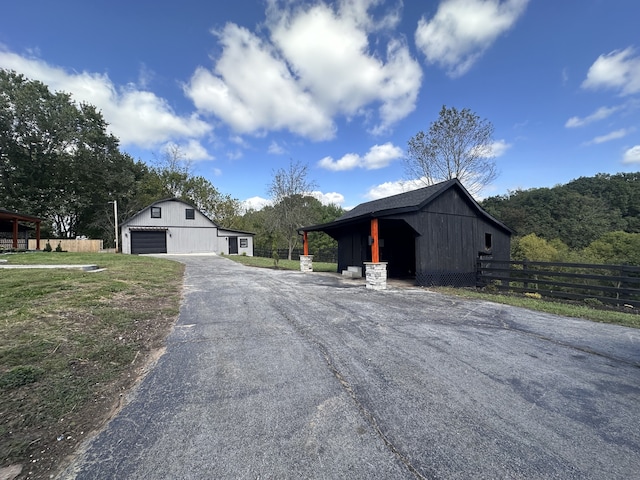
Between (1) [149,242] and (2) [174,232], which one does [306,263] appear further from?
(1) [149,242]

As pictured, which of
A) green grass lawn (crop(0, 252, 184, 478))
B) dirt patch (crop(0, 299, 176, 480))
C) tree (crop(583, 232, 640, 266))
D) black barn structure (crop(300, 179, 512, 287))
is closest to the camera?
dirt patch (crop(0, 299, 176, 480))

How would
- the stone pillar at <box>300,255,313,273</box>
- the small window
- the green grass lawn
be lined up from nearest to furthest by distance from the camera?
the green grass lawn
the small window
the stone pillar at <box>300,255,313,273</box>

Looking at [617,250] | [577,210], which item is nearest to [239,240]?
[617,250]

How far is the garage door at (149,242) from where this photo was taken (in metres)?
24.8

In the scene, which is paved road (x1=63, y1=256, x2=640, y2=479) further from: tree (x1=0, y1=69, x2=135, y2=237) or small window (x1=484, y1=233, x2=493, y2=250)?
tree (x1=0, y1=69, x2=135, y2=237)

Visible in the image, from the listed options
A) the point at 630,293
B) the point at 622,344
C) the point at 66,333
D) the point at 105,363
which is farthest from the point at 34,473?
the point at 630,293

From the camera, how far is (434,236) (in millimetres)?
9805

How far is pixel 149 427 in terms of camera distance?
81.0 inches

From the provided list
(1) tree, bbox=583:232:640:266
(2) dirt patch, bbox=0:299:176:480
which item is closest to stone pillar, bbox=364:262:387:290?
(2) dirt patch, bbox=0:299:176:480

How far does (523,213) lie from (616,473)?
117 ft

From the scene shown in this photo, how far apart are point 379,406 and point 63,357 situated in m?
3.54

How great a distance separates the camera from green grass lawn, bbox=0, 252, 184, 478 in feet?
6.44

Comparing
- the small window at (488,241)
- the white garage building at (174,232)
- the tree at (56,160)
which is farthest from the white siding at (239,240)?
the small window at (488,241)

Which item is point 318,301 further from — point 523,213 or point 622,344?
point 523,213
